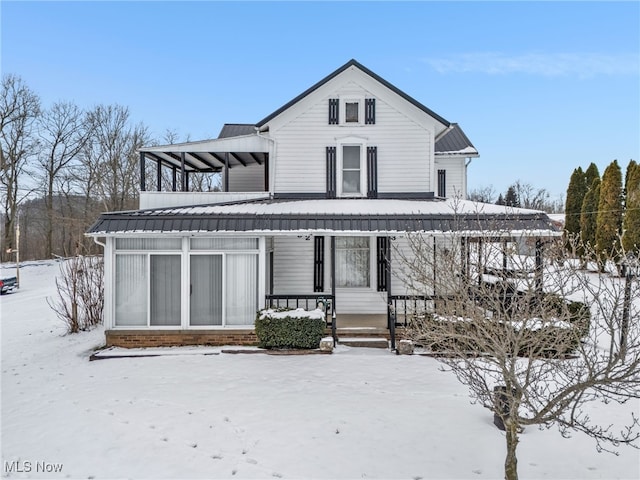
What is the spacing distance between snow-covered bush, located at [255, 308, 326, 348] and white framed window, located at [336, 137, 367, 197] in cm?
476

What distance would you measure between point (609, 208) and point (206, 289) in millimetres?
23551

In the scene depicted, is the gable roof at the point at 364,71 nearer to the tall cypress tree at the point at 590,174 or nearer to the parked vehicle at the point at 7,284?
the parked vehicle at the point at 7,284

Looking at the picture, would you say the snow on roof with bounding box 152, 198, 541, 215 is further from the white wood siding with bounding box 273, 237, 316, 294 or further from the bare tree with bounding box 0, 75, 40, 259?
the bare tree with bounding box 0, 75, 40, 259

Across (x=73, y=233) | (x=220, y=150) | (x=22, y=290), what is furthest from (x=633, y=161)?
(x=73, y=233)

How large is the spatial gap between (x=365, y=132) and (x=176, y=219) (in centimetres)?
644

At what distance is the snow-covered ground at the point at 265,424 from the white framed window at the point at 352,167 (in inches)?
219

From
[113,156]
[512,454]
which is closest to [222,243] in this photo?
[512,454]

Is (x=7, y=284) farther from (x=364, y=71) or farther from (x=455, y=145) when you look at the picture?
(x=455, y=145)

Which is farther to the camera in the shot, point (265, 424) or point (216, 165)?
point (216, 165)

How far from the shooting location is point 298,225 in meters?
9.49

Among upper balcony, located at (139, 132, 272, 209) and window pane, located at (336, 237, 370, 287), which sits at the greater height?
upper balcony, located at (139, 132, 272, 209)

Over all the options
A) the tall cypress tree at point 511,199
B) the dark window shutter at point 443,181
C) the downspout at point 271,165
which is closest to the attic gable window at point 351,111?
the downspout at point 271,165

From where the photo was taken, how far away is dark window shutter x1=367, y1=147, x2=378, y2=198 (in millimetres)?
12242

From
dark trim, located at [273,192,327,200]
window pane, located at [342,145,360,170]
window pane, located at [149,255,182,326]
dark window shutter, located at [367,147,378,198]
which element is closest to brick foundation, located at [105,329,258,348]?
window pane, located at [149,255,182,326]
